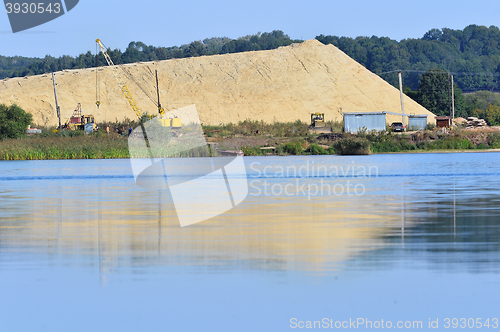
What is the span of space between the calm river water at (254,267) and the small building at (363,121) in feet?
218

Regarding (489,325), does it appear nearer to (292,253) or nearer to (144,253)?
(292,253)

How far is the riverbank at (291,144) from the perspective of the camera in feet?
191

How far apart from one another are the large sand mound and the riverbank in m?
38.1

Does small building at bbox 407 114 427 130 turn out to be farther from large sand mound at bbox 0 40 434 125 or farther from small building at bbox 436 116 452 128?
large sand mound at bbox 0 40 434 125

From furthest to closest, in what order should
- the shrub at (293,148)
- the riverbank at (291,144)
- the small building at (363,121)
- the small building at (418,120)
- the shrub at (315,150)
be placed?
the small building at (418,120) < the small building at (363,121) < the shrub at (293,148) < the shrub at (315,150) < the riverbank at (291,144)

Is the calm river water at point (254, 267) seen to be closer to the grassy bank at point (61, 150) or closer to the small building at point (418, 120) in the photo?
the grassy bank at point (61, 150)

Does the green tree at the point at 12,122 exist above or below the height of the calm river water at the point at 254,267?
above

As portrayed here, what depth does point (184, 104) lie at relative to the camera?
4737 inches

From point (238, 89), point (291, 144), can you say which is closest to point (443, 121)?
point (291, 144)

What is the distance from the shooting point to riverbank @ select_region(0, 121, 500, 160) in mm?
58188

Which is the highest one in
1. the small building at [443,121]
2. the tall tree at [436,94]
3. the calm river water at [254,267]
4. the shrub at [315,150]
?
the tall tree at [436,94]

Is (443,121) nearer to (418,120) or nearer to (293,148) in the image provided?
(418,120)

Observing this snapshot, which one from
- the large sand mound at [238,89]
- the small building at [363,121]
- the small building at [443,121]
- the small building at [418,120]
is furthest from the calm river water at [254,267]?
the large sand mound at [238,89]

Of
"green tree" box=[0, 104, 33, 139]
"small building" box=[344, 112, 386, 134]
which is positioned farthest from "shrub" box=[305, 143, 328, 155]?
"green tree" box=[0, 104, 33, 139]
